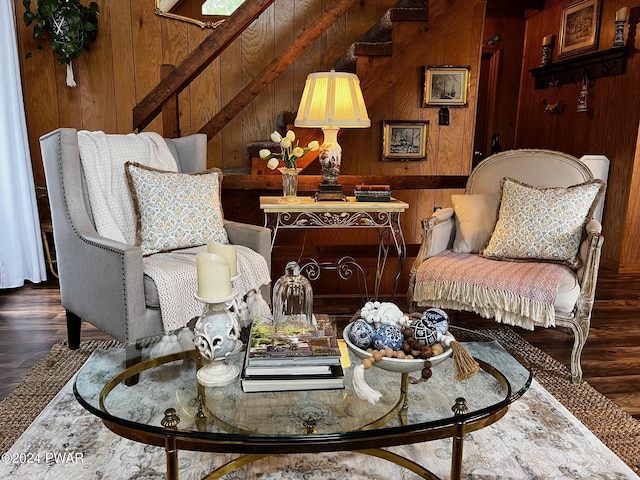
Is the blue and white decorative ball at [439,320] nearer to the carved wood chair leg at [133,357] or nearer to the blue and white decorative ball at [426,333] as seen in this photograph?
the blue and white decorative ball at [426,333]

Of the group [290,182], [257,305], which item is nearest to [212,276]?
[257,305]

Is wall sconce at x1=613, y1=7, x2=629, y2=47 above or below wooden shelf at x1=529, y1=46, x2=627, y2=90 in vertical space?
above

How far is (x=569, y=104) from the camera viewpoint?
487 centimetres

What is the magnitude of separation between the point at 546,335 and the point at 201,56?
8.24 ft

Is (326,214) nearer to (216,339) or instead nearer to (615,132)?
(216,339)

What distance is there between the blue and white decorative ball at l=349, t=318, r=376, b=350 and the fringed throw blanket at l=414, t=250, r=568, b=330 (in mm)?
1034

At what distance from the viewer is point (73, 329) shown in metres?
2.51

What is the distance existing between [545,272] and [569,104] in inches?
126

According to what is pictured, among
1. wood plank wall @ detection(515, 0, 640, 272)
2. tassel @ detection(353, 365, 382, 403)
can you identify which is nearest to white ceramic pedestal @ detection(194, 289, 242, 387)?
tassel @ detection(353, 365, 382, 403)

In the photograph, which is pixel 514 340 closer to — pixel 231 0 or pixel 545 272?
pixel 545 272

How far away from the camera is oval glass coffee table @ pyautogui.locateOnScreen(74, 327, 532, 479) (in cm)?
117

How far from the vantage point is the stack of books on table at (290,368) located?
132 centimetres

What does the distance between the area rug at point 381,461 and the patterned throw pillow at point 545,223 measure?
28.4 inches

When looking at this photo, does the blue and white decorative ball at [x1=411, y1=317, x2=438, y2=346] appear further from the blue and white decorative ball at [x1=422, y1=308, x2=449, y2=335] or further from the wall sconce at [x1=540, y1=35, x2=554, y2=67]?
the wall sconce at [x1=540, y1=35, x2=554, y2=67]
